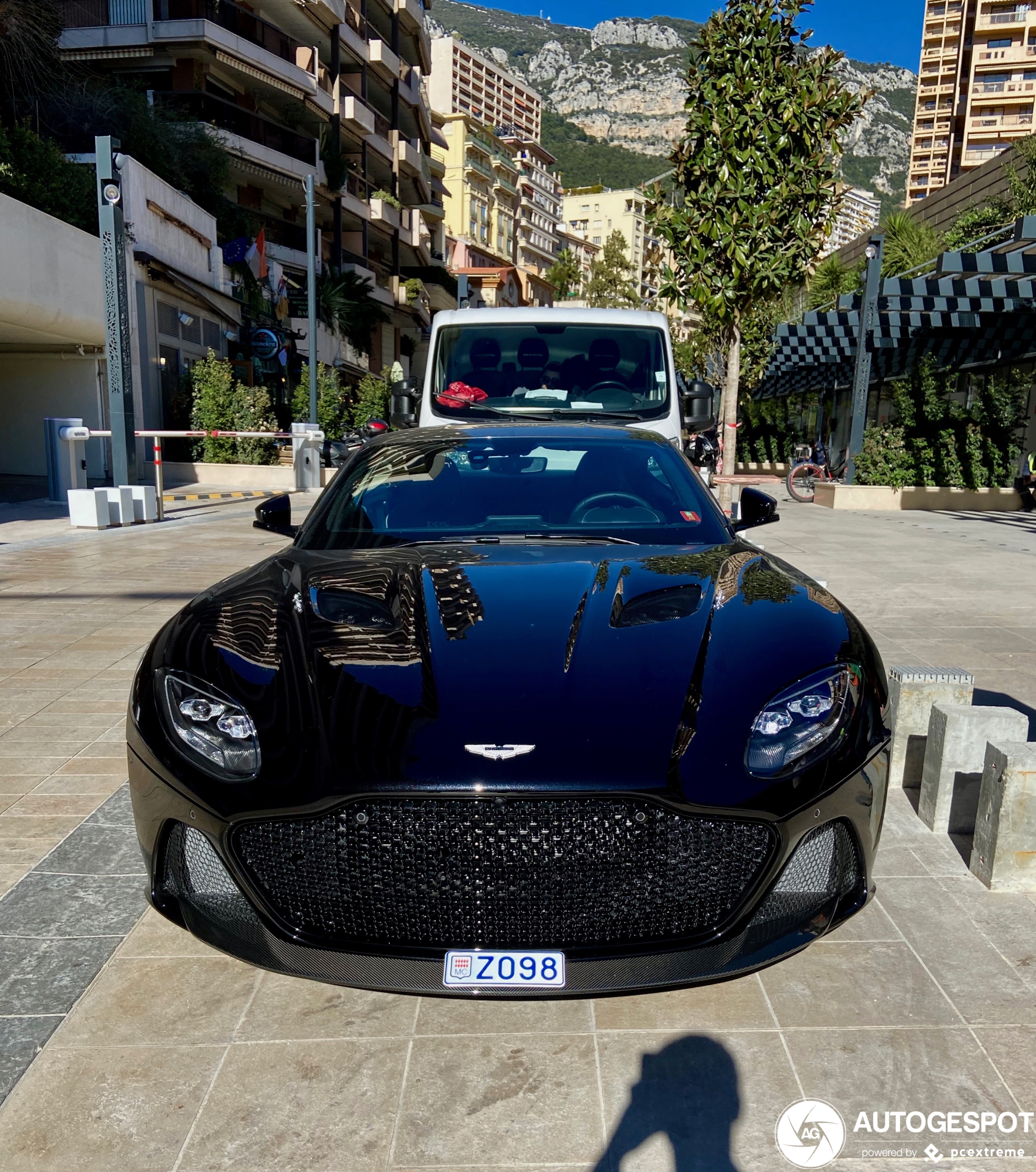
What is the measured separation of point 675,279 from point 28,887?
1882 centimetres

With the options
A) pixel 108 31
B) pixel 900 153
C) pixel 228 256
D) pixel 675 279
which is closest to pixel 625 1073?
pixel 675 279

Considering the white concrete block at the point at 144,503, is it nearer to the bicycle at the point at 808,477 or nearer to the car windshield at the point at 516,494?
the car windshield at the point at 516,494

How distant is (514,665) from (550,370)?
592 centimetres

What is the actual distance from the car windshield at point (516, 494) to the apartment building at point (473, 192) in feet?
272

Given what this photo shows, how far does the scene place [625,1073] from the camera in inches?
89.5

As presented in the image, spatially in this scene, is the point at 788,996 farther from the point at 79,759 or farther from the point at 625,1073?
the point at 79,759

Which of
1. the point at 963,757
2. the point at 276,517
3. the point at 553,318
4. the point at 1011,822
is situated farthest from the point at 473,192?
the point at 1011,822

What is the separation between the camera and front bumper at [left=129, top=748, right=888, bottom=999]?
2.06 m

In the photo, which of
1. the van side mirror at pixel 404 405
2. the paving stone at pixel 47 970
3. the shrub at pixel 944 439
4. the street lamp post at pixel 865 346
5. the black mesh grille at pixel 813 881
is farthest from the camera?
the street lamp post at pixel 865 346

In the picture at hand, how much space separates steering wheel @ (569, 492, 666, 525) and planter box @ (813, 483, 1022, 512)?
1522 cm

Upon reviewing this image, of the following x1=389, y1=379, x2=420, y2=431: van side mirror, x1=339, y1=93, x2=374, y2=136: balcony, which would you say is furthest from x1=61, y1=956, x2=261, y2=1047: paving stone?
x1=339, y1=93, x2=374, y2=136: balcony

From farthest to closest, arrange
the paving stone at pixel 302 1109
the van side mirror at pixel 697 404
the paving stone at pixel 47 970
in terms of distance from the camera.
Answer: the van side mirror at pixel 697 404 < the paving stone at pixel 47 970 < the paving stone at pixel 302 1109

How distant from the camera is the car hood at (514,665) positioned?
210cm

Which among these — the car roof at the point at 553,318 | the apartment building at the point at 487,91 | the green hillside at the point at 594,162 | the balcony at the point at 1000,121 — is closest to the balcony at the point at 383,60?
the car roof at the point at 553,318
